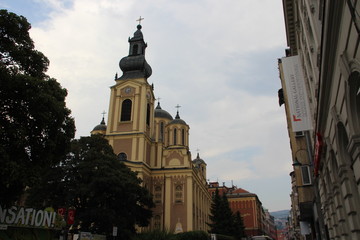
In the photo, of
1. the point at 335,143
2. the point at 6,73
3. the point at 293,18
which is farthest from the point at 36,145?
the point at 293,18

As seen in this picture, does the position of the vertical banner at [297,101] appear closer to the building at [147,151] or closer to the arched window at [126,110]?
the building at [147,151]

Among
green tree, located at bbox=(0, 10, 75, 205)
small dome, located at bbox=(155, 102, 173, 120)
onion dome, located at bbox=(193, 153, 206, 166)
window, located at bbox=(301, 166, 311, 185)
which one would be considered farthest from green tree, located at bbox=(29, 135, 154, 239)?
onion dome, located at bbox=(193, 153, 206, 166)

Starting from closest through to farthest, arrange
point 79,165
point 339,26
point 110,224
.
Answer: point 339,26 < point 110,224 < point 79,165

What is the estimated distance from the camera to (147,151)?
47.1 meters

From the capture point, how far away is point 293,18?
1730 cm

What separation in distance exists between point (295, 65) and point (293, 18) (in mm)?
3072

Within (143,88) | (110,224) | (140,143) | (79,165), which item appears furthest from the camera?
(143,88)

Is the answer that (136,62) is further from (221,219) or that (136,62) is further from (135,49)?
(221,219)

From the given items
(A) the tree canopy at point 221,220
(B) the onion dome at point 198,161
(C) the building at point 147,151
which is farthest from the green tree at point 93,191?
(B) the onion dome at point 198,161

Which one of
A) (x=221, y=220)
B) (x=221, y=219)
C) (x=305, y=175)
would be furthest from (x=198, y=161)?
(x=305, y=175)

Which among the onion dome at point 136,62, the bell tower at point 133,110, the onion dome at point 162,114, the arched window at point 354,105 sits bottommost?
the arched window at point 354,105

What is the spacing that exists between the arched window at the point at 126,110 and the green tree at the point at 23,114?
1282 inches

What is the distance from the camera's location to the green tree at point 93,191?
82.6 feet

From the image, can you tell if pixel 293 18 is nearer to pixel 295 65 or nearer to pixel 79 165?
pixel 295 65
